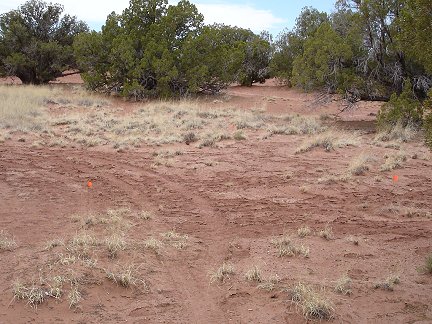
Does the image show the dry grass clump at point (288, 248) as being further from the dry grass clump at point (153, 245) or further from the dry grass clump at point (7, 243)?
the dry grass clump at point (7, 243)

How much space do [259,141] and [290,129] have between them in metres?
1.75

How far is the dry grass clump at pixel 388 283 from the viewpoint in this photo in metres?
5.10

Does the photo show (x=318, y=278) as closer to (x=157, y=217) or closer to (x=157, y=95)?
(x=157, y=217)

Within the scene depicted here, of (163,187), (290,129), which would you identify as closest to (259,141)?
(290,129)

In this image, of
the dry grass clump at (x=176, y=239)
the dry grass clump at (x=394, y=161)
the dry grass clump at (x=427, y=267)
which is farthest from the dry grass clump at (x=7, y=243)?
the dry grass clump at (x=394, y=161)

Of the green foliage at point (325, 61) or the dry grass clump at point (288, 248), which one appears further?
the green foliage at point (325, 61)

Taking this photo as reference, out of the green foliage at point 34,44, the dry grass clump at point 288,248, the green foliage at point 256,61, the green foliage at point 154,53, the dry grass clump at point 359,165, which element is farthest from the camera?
the green foliage at point 256,61

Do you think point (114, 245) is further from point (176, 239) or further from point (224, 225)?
point (224, 225)

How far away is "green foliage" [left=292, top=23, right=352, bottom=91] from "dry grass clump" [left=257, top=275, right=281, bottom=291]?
11.8m

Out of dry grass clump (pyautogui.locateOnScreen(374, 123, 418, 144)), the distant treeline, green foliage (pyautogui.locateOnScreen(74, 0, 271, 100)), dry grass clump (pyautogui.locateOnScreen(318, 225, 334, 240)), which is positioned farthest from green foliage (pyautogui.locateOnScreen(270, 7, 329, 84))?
dry grass clump (pyautogui.locateOnScreen(318, 225, 334, 240))

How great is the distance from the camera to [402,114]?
45.9 ft

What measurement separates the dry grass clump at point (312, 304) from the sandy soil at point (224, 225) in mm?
77

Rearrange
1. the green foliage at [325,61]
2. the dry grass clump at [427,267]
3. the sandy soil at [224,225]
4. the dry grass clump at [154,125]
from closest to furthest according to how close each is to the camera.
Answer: the sandy soil at [224,225], the dry grass clump at [427,267], the dry grass clump at [154,125], the green foliage at [325,61]

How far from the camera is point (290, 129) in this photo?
14.4 m
